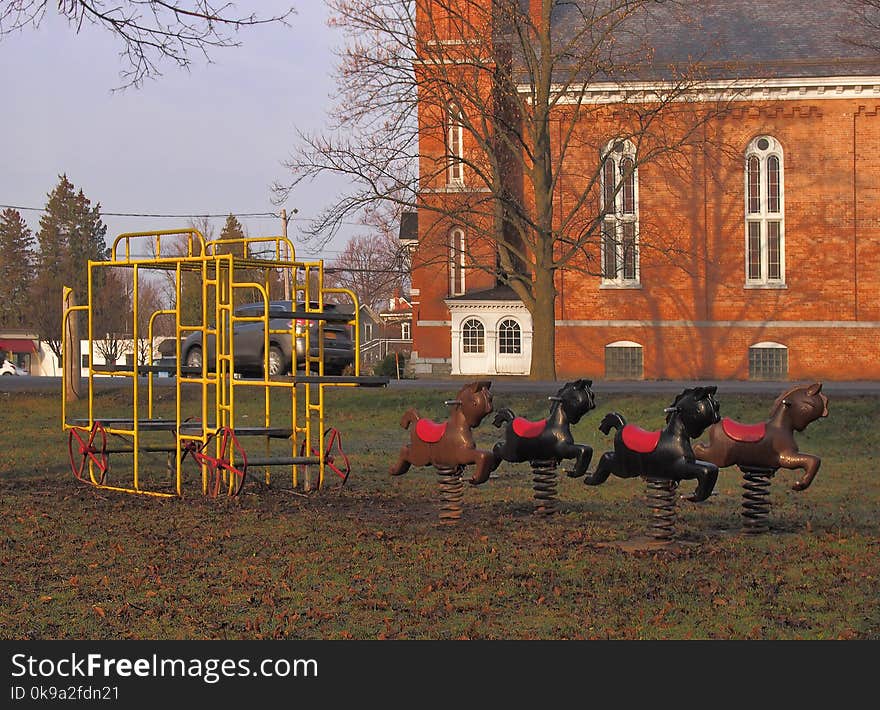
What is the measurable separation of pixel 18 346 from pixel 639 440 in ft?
315

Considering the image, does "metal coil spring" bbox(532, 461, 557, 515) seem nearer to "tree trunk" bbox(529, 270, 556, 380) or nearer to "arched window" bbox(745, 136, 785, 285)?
"tree trunk" bbox(529, 270, 556, 380)

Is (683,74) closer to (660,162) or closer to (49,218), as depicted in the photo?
(660,162)

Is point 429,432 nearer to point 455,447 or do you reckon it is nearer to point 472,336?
point 455,447

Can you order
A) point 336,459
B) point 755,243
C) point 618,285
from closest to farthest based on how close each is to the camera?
point 336,459 → point 618,285 → point 755,243

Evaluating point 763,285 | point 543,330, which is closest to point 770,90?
point 763,285

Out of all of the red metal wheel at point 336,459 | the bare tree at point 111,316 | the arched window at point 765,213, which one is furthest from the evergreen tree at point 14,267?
the red metal wheel at point 336,459

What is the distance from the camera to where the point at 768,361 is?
44219 millimetres

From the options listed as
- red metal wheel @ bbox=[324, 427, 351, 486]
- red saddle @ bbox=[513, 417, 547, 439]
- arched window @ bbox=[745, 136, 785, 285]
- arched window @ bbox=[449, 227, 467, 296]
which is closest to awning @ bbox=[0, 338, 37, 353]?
arched window @ bbox=[449, 227, 467, 296]

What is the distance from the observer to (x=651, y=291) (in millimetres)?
44688

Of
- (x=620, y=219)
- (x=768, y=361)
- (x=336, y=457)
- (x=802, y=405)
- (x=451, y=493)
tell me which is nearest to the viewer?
(x=802, y=405)

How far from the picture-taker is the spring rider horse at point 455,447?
36.6ft

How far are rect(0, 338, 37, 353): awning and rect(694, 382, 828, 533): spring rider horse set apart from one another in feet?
303

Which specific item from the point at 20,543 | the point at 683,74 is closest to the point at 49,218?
the point at 683,74

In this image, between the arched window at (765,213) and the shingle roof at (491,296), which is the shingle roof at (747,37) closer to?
the arched window at (765,213)
